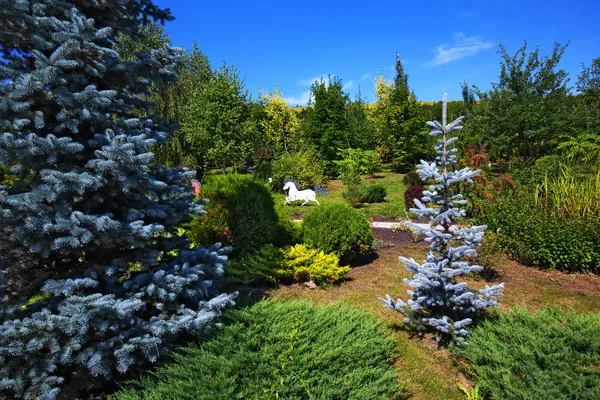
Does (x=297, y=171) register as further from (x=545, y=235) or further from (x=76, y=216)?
(x=76, y=216)

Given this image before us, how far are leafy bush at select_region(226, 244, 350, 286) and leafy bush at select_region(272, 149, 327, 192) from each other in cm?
1053

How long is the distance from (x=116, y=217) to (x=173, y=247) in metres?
0.61

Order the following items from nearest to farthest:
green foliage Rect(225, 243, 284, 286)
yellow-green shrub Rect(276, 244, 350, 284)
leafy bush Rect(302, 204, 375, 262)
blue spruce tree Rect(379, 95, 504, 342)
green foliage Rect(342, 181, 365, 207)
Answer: blue spruce tree Rect(379, 95, 504, 342) < green foliage Rect(225, 243, 284, 286) < yellow-green shrub Rect(276, 244, 350, 284) < leafy bush Rect(302, 204, 375, 262) < green foliage Rect(342, 181, 365, 207)

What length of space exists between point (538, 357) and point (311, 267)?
10.1 ft

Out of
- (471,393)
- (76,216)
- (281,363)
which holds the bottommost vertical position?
(471,393)

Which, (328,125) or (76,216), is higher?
(328,125)

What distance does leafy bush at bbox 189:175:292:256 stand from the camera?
576 centimetres

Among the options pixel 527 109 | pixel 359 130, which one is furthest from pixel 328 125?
pixel 527 109

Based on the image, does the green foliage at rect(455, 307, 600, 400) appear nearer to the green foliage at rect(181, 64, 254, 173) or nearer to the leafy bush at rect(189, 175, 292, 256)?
the leafy bush at rect(189, 175, 292, 256)

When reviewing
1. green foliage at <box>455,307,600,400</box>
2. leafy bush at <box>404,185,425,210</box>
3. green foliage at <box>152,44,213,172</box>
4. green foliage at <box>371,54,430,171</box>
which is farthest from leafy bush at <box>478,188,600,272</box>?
green foliage at <box>371,54,430,171</box>

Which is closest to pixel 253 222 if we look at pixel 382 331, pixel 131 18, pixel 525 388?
pixel 382 331

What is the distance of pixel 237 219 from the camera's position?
231 inches

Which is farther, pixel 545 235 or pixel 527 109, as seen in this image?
pixel 527 109

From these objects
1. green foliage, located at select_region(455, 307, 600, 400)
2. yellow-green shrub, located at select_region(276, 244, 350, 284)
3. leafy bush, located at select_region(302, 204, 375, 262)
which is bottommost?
green foliage, located at select_region(455, 307, 600, 400)
